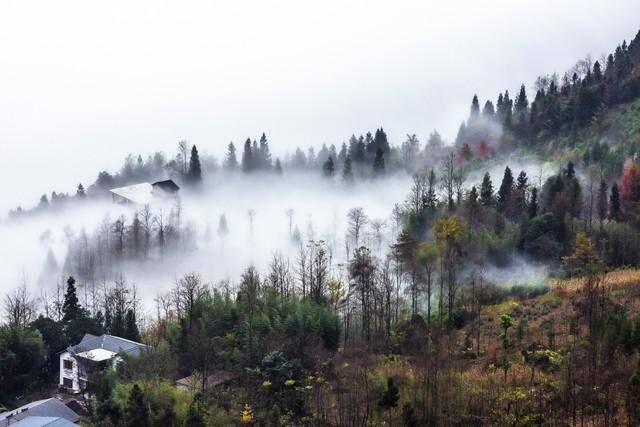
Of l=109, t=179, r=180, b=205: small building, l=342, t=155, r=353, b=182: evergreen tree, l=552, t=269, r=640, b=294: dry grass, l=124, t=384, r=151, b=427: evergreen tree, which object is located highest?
l=342, t=155, r=353, b=182: evergreen tree

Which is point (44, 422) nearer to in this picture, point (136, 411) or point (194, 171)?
point (136, 411)

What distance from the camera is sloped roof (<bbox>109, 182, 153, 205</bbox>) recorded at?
7025cm

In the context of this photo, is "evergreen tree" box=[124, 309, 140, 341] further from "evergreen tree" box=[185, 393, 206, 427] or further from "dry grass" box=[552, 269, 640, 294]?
"dry grass" box=[552, 269, 640, 294]

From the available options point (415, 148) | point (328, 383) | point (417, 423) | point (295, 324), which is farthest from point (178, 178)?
point (417, 423)

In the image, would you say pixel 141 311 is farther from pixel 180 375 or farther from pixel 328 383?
pixel 328 383

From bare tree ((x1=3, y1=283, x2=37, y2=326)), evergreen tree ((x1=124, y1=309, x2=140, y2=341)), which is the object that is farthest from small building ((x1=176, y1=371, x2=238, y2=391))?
bare tree ((x1=3, y1=283, x2=37, y2=326))

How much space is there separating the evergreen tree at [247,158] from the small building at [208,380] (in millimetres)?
49663

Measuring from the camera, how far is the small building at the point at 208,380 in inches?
1299

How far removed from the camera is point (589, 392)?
26.0 metres

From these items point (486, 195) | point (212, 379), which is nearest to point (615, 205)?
point (486, 195)

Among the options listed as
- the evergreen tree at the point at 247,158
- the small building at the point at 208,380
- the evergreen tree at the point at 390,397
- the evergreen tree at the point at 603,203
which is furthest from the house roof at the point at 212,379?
the evergreen tree at the point at 247,158

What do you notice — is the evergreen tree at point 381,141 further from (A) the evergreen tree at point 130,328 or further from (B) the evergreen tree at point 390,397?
(B) the evergreen tree at point 390,397

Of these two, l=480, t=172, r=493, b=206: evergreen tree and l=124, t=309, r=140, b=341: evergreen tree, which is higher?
l=480, t=172, r=493, b=206: evergreen tree

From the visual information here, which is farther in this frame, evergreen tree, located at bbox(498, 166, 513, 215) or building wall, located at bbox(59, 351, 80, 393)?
evergreen tree, located at bbox(498, 166, 513, 215)
